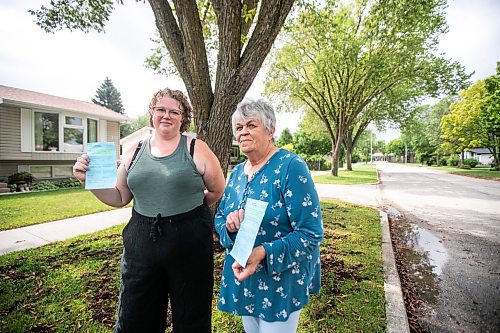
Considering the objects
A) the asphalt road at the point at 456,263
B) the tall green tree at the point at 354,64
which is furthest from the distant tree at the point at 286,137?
the asphalt road at the point at 456,263

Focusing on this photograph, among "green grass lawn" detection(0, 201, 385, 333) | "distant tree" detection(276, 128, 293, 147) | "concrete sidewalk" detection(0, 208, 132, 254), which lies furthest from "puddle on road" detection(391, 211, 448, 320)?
"distant tree" detection(276, 128, 293, 147)

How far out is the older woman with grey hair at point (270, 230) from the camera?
146 centimetres

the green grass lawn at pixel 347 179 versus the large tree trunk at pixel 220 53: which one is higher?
the large tree trunk at pixel 220 53

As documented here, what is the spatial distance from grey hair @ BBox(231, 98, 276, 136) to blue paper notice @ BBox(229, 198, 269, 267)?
571mm

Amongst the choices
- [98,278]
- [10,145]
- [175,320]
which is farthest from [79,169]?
[10,145]

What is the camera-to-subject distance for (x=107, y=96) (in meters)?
60.8

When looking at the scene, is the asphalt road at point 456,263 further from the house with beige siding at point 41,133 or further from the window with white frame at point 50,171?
the window with white frame at point 50,171

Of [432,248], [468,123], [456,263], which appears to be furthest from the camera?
[468,123]

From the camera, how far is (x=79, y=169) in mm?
1850

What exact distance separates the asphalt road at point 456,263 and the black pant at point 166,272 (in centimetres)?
266

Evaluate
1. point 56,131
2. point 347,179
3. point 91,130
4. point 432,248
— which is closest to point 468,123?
point 347,179

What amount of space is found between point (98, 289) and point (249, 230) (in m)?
3.03

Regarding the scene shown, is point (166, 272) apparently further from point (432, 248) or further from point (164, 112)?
point (432, 248)

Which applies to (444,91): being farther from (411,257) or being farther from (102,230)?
(102,230)
